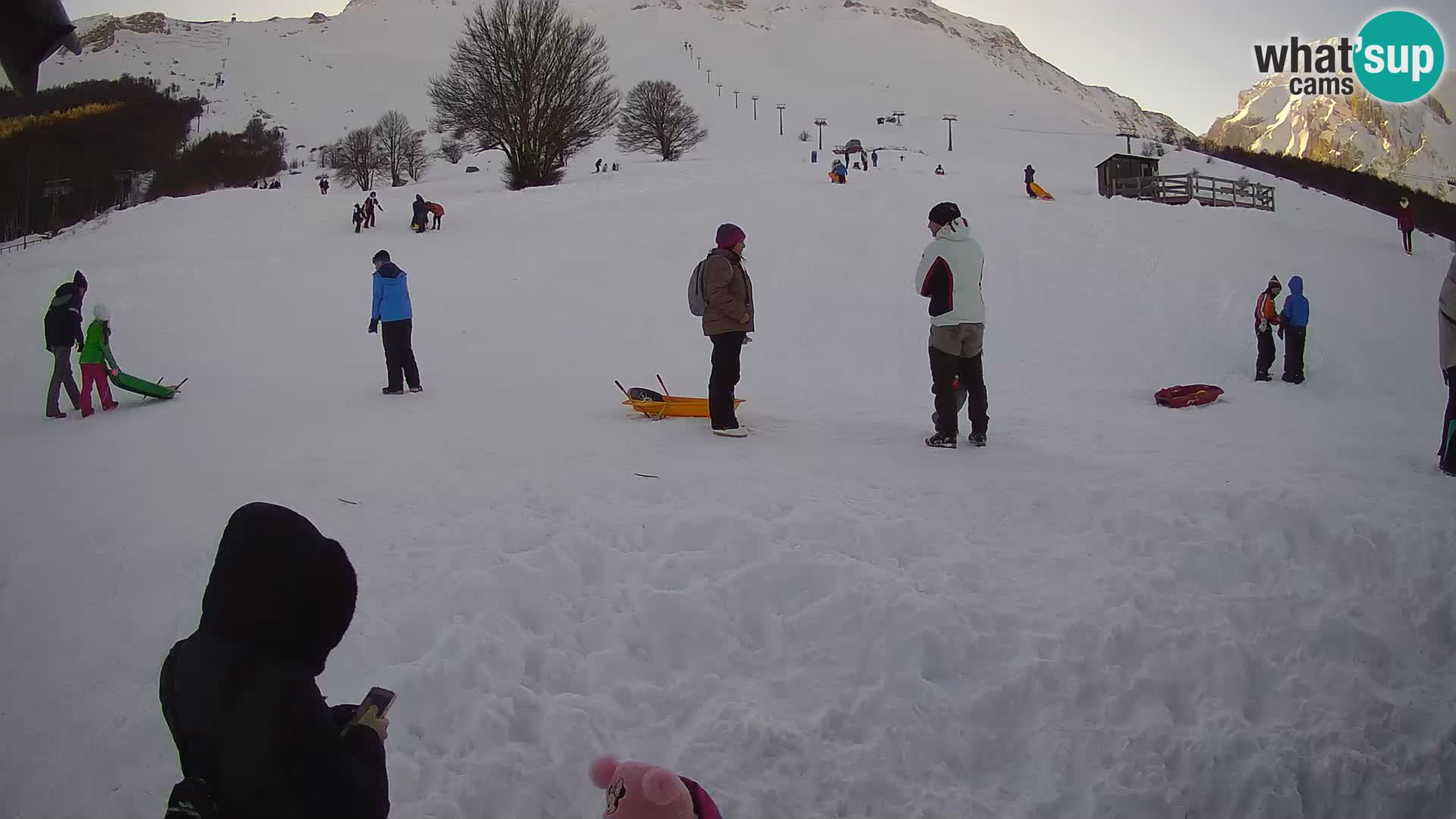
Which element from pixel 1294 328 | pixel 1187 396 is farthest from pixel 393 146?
pixel 1187 396

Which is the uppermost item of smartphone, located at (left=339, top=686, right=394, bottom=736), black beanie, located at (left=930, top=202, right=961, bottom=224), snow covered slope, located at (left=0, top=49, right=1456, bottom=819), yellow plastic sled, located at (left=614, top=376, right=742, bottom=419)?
black beanie, located at (left=930, top=202, right=961, bottom=224)

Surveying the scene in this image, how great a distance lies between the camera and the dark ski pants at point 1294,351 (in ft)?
39.2

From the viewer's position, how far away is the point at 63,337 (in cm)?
944

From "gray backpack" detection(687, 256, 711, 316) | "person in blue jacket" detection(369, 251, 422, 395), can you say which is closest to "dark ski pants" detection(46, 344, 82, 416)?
"person in blue jacket" detection(369, 251, 422, 395)

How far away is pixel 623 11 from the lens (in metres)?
127

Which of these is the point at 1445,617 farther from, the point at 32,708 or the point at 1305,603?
the point at 32,708

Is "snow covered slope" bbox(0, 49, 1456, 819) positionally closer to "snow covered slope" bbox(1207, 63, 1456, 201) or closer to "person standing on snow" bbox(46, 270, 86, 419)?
"person standing on snow" bbox(46, 270, 86, 419)

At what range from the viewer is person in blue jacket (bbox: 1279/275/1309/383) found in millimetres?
11898

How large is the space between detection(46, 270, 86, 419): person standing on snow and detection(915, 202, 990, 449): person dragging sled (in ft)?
30.1

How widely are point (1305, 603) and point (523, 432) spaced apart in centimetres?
605

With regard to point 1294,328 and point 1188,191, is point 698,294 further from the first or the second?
point 1188,191

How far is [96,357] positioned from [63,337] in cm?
37

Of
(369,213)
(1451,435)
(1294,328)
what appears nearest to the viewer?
(1451,435)

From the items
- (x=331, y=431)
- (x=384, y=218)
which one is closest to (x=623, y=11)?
(x=384, y=218)
